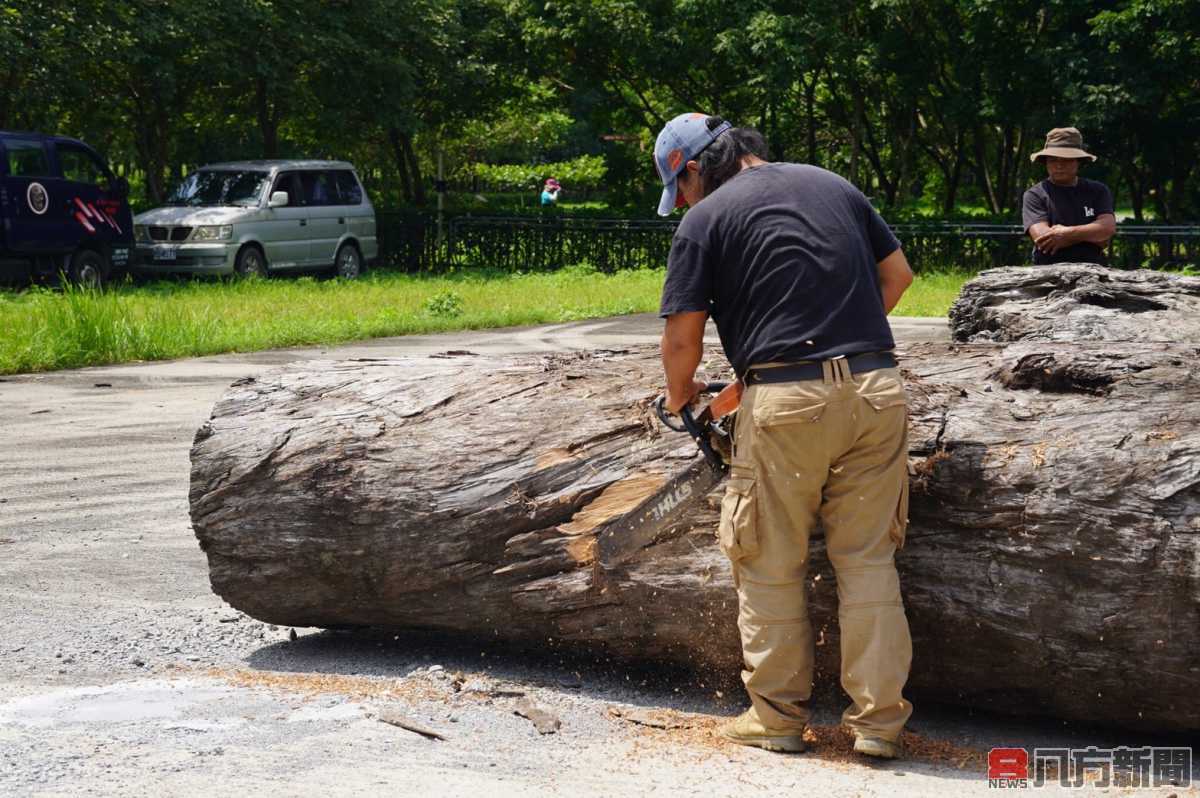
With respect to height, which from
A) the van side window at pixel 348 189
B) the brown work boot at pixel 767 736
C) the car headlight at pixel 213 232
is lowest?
the brown work boot at pixel 767 736

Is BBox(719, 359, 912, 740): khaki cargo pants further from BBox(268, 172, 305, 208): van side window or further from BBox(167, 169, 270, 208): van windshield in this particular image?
BBox(268, 172, 305, 208): van side window

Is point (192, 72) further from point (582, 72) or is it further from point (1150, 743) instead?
point (1150, 743)

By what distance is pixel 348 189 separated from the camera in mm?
24438

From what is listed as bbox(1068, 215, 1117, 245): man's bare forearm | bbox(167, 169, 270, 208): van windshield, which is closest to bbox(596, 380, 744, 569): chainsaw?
bbox(1068, 215, 1117, 245): man's bare forearm

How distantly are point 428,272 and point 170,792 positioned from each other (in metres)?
23.3

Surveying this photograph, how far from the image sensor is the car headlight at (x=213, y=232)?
70.1 feet

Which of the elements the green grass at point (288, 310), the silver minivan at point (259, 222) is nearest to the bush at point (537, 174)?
the silver minivan at point (259, 222)

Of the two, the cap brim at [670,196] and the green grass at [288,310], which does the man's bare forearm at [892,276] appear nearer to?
the cap brim at [670,196]

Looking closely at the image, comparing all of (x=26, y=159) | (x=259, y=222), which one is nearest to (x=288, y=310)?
(x=26, y=159)

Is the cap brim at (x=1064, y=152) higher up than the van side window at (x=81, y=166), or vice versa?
the van side window at (x=81, y=166)

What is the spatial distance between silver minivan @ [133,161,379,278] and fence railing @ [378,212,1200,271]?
9.21 ft

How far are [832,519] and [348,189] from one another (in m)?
21.2

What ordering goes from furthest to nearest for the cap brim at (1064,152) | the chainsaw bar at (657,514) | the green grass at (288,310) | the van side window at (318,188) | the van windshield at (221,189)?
the van side window at (318,188) < the van windshield at (221,189) < the green grass at (288,310) < the cap brim at (1064,152) < the chainsaw bar at (657,514)

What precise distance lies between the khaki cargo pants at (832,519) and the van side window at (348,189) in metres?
20.7
